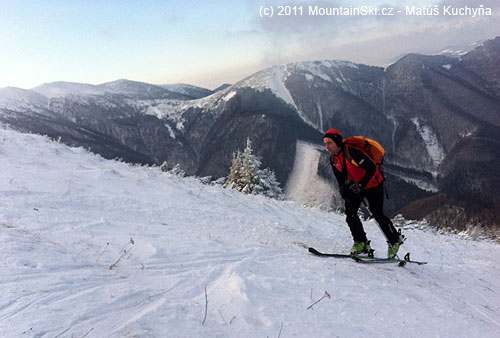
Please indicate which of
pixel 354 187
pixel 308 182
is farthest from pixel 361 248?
pixel 308 182

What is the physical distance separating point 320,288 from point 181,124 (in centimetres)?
20178

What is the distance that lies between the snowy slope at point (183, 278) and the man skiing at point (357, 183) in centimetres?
69

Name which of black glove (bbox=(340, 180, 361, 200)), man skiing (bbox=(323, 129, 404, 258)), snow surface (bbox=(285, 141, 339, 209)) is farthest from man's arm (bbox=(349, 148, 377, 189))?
snow surface (bbox=(285, 141, 339, 209))

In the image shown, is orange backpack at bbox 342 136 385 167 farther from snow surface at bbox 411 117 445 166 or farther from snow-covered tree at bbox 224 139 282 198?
snow surface at bbox 411 117 445 166

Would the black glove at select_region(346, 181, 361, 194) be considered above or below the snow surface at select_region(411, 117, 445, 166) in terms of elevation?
below

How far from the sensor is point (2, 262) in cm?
304

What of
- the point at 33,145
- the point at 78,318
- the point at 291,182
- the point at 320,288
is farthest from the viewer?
the point at 291,182

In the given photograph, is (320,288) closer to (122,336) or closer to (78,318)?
(122,336)

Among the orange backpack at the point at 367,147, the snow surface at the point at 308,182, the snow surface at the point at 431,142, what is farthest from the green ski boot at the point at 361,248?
the snow surface at the point at 431,142

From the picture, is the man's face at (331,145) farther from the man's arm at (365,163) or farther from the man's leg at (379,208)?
the man's leg at (379,208)

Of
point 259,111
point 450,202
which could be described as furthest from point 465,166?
point 259,111

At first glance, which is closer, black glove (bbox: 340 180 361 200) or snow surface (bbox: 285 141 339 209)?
black glove (bbox: 340 180 361 200)

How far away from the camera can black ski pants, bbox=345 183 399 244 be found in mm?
5539

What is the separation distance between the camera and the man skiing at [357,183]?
5258 millimetres
